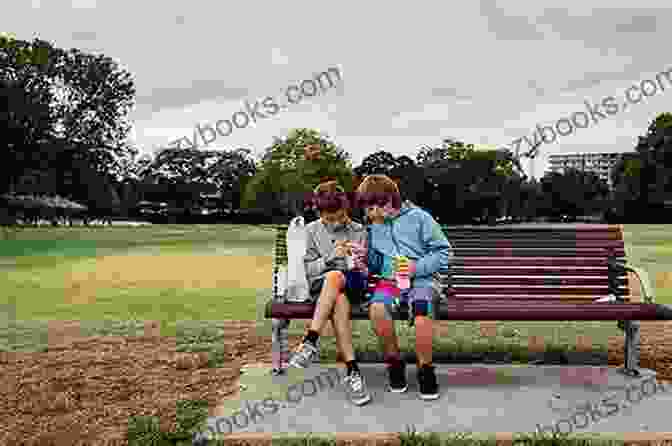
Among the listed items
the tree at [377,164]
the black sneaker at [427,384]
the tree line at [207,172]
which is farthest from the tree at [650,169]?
the black sneaker at [427,384]

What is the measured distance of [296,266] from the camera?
199 inches

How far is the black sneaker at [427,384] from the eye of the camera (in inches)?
182

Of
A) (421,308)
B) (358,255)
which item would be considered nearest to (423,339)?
(421,308)

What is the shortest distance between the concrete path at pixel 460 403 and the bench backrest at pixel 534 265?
599 mm

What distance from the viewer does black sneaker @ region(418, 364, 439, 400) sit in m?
4.63

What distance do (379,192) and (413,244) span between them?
0.44 metres

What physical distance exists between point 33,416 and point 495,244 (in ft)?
12.2

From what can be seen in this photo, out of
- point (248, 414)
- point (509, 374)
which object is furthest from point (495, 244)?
point (248, 414)

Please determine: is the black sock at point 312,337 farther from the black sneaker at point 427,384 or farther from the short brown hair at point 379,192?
the short brown hair at point 379,192

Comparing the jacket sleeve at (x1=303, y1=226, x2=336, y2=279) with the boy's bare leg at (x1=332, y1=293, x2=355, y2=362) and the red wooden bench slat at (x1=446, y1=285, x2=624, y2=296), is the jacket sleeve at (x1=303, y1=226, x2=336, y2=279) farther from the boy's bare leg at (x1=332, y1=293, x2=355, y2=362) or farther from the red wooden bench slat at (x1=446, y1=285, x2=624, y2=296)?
the red wooden bench slat at (x1=446, y1=285, x2=624, y2=296)

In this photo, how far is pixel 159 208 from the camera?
290 ft

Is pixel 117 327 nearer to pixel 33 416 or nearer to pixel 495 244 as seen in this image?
pixel 33 416

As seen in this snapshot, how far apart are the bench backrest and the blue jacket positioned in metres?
0.78

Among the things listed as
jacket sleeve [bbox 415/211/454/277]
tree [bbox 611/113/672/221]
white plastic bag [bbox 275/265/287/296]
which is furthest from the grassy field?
tree [bbox 611/113/672/221]
